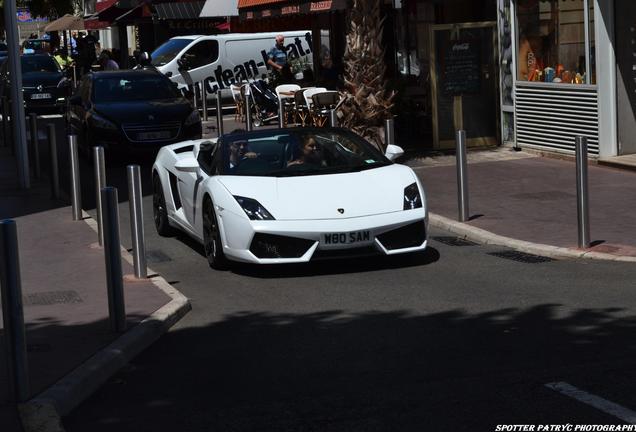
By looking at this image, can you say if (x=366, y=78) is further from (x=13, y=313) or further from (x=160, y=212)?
(x=13, y=313)

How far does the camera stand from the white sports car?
1073 cm

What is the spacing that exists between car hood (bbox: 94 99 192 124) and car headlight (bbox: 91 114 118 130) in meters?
0.09

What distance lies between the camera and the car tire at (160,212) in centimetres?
1366

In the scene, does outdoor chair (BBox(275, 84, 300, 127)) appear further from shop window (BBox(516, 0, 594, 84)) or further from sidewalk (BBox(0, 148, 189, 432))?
sidewalk (BBox(0, 148, 189, 432))

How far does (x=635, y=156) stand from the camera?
18.3 metres

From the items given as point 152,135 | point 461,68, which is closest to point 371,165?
point 461,68

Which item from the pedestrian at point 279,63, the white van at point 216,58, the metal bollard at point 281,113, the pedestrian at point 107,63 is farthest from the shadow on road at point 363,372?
the pedestrian at point 107,63

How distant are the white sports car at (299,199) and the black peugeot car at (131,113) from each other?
913 cm

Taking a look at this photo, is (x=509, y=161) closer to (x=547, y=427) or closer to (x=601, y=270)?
(x=601, y=270)

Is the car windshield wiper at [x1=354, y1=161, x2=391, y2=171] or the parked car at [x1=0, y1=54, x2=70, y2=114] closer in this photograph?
the car windshield wiper at [x1=354, y1=161, x2=391, y2=171]

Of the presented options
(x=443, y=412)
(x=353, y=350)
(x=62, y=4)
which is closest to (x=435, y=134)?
(x=353, y=350)

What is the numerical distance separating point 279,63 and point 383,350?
25.0 metres

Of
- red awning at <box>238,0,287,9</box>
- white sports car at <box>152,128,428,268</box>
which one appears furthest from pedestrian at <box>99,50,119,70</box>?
white sports car at <box>152,128,428,268</box>

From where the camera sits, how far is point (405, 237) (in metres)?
11.0
